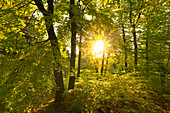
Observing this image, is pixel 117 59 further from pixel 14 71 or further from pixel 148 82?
pixel 14 71

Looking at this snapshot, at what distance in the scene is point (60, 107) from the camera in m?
5.83

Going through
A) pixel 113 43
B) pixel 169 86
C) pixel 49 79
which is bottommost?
pixel 169 86

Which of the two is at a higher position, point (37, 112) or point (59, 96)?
point (59, 96)

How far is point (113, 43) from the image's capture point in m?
5.83

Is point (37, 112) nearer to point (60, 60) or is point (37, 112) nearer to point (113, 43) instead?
point (60, 60)

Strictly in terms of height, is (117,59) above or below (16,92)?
above

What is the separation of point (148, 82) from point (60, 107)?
615 centimetres

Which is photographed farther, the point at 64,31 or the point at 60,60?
the point at 64,31

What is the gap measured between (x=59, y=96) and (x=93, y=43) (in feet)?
15.3

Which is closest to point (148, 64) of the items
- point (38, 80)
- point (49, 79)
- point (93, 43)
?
point (93, 43)

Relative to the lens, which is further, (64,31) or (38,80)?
(64,31)

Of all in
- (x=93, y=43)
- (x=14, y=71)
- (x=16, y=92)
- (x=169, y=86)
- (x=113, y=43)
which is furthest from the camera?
(x=93, y=43)

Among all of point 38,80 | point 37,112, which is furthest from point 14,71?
point 37,112

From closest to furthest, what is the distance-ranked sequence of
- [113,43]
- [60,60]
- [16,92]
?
[16,92]
[60,60]
[113,43]
